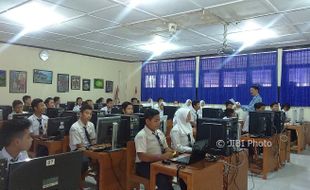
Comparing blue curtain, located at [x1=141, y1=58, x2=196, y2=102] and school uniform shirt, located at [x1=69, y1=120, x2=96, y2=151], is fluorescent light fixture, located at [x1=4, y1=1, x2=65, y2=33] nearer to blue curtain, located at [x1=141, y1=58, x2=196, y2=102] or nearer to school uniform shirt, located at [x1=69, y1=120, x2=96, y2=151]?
school uniform shirt, located at [x1=69, y1=120, x2=96, y2=151]

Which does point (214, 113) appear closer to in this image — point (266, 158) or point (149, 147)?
point (266, 158)

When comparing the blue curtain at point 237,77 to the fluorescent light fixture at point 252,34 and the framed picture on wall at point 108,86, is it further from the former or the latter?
the framed picture on wall at point 108,86

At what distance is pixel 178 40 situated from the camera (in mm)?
6895

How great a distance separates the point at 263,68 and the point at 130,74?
530 cm

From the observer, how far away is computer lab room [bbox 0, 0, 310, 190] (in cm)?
285

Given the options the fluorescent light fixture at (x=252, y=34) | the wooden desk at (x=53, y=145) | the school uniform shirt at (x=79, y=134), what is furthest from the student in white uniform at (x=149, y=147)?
the fluorescent light fixture at (x=252, y=34)

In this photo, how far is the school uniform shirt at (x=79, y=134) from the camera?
379 cm

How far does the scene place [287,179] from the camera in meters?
4.64

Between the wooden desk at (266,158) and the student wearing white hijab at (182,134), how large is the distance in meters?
1.34

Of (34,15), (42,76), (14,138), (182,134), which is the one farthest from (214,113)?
(14,138)

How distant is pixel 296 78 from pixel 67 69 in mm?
7015

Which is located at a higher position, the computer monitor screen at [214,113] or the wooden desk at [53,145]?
the computer monitor screen at [214,113]

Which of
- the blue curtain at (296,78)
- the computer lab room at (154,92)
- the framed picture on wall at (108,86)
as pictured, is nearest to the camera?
the computer lab room at (154,92)

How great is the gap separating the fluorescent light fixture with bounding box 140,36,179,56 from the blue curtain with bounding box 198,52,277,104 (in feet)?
5.43
